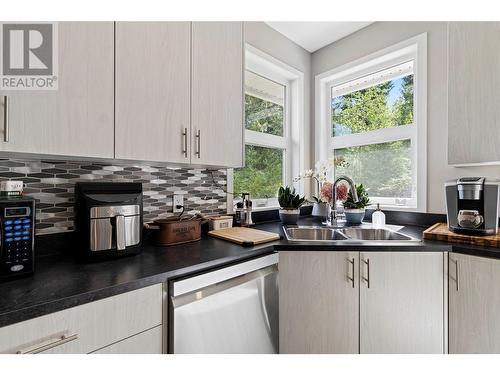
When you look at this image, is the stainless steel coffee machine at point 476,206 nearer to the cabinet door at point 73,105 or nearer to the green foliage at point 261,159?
the green foliage at point 261,159

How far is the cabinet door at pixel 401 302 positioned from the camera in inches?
49.8

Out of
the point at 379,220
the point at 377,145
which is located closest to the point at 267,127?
the point at 377,145

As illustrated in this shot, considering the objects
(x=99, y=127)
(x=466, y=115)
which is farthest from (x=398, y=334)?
(x=99, y=127)

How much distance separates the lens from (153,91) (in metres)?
1.18

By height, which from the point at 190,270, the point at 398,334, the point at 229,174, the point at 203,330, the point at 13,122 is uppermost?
the point at 13,122

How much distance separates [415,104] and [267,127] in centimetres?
119

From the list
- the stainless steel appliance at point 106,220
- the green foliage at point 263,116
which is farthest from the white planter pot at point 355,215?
the stainless steel appliance at point 106,220

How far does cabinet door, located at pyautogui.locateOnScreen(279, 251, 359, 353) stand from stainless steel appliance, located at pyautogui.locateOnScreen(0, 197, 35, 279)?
1079 millimetres

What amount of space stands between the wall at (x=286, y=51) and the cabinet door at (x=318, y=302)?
1255 mm

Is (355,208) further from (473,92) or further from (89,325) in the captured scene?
(89,325)

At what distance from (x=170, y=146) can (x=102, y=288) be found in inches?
27.6

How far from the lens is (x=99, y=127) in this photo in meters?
1.02

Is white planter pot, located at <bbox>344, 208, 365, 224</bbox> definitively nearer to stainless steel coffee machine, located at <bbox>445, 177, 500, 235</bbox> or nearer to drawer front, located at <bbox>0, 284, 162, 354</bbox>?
stainless steel coffee machine, located at <bbox>445, 177, 500, 235</bbox>

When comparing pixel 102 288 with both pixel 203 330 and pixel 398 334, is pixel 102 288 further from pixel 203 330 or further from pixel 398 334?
pixel 398 334
